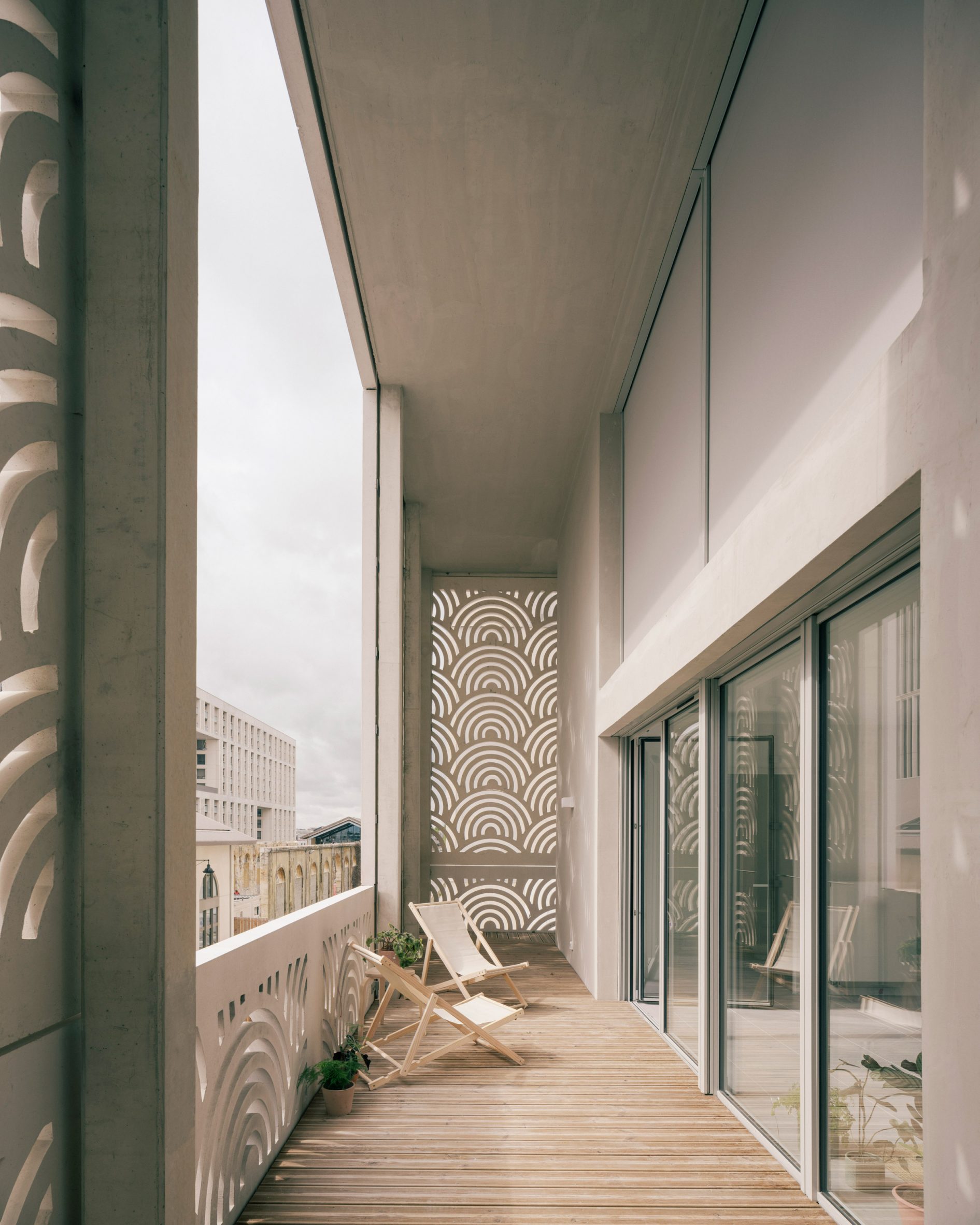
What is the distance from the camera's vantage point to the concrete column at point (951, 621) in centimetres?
174

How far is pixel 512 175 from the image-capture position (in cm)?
480

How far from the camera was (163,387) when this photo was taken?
1911mm

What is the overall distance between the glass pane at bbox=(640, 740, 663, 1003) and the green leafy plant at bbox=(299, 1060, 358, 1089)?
235cm

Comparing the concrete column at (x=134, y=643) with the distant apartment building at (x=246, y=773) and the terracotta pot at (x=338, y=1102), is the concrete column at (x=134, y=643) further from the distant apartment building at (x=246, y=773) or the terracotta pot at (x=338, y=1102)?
the terracotta pot at (x=338, y=1102)

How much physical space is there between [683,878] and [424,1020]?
1.64m

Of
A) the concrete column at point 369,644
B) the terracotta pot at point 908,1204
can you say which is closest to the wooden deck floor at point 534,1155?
the terracotta pot at point 908,1204

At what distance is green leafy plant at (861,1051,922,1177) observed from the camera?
8.00ft

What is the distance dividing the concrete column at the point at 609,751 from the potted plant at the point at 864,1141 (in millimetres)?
3925

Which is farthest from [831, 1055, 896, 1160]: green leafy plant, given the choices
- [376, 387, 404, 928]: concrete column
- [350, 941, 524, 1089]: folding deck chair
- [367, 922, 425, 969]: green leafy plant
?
[376, 387, 404, 928]: concrete column

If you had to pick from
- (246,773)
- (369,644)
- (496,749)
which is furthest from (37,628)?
(496,749)

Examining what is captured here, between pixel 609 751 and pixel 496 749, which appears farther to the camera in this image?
pixel 496 749

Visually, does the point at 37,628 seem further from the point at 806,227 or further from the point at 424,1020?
the point at 424,1020

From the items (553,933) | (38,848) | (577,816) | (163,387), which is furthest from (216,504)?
(553,933)

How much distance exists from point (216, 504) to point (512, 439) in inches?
208
